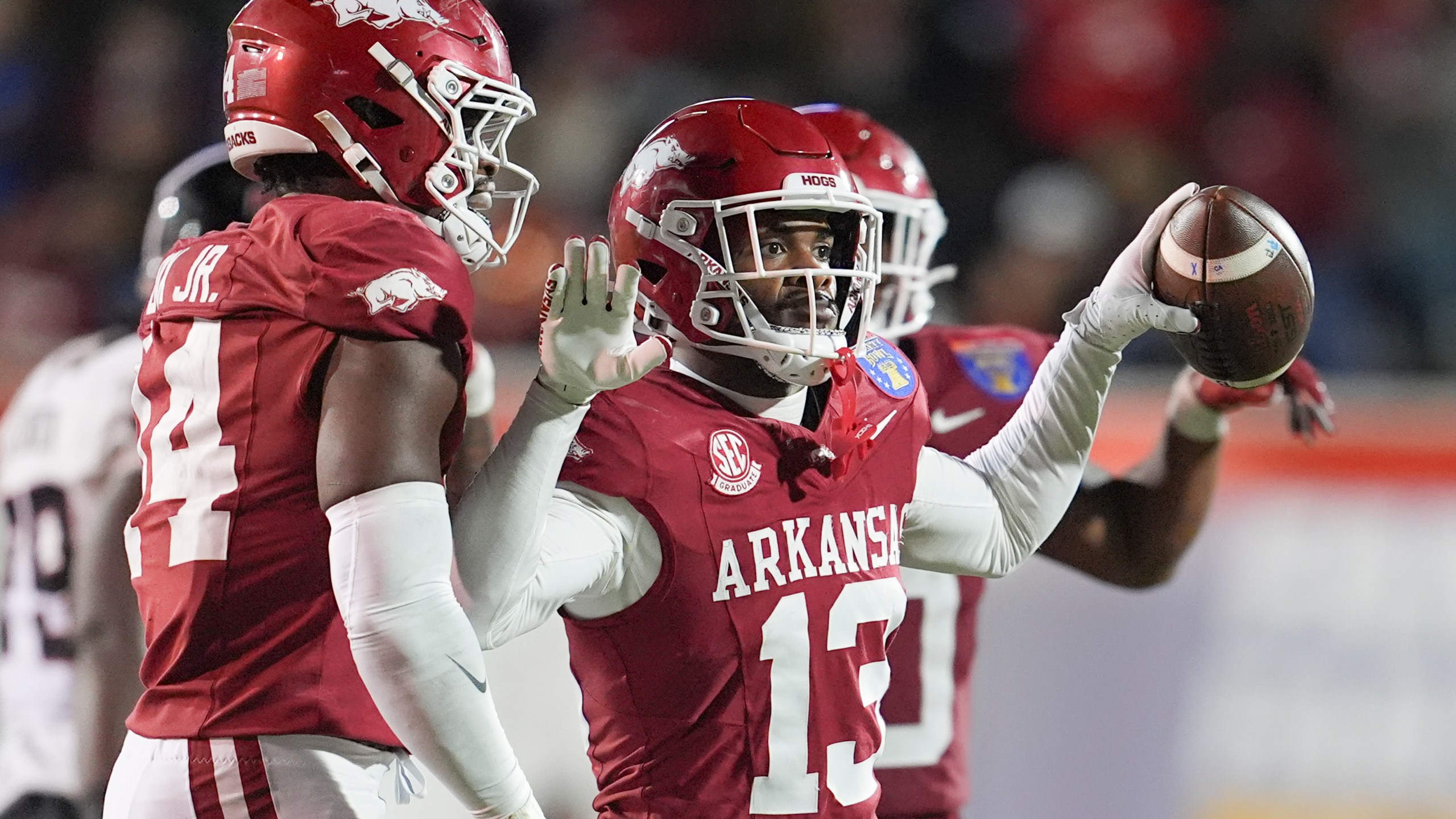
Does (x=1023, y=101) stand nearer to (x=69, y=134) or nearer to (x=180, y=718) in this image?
(x=69, y=134)

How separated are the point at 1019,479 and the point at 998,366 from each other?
1.89 ft

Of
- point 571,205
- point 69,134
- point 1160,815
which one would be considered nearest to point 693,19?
point 571,205

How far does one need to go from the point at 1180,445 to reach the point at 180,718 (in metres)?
1.82

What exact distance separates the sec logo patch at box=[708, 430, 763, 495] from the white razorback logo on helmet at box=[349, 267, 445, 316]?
0.47 metres

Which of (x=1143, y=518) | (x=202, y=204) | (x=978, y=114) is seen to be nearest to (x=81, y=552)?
(x=202, y=204)

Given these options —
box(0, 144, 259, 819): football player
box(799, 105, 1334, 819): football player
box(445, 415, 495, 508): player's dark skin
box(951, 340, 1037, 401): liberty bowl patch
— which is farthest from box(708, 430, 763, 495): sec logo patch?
box(0, 144, 259, 819): football player

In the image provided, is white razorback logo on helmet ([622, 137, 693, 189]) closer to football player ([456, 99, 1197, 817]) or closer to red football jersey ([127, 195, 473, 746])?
football player ([456, 99, 1197, 817])

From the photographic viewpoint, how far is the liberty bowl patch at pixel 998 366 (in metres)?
2.97

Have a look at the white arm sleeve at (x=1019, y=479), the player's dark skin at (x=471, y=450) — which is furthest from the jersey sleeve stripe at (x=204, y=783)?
the player's dark skin at (x=471, y=450)

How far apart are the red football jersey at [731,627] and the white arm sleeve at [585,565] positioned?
0.02m

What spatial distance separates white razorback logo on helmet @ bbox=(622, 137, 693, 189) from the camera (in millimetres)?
2322

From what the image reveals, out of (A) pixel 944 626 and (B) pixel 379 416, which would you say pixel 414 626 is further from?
(A) pixel 944 626

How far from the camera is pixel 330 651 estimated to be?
1925mm

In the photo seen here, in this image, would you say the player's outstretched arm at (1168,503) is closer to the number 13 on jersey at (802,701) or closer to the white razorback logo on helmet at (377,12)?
the number 13 on jersey at (802,701)
